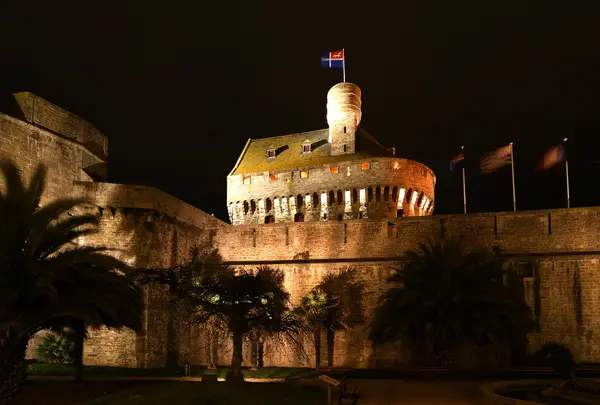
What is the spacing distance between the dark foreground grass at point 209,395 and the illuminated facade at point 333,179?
2305 cm

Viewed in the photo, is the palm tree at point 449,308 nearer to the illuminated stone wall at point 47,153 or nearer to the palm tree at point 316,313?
the palm tree at point 316,313

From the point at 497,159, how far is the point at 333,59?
1424 centimetres

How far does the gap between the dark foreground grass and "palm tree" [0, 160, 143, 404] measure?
1.68 meters

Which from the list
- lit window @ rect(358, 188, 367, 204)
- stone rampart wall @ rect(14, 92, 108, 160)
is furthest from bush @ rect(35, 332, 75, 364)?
lit window @ rect(358, 188, 367, 204)

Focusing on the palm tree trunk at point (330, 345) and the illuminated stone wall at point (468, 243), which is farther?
the palm tree trunk at point (330, 345)

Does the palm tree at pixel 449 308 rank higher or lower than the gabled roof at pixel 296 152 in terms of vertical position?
lower

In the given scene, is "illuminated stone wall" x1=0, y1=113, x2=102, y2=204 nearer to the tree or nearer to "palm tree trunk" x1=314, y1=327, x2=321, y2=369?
the tree

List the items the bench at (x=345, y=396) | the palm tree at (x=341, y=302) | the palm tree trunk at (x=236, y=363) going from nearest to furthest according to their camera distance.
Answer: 1. the bench at (x=345, y=396)
2. the palm tree trunk at (x=236, y=363)
3. the palm tree at (x=341, y=302)

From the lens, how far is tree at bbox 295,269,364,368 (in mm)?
25484

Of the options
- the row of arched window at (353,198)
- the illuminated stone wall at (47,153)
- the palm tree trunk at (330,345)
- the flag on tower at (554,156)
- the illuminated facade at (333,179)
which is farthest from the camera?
the illuminated facade at (333,179)

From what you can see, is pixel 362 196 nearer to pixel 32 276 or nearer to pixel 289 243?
pixel 289 243

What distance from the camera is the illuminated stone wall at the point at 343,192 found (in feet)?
123

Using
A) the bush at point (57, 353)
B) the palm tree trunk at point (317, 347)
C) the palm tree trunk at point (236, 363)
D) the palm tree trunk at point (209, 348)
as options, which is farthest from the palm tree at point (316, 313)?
the bush at point (57, 353)

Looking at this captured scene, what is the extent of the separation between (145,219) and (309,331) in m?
7.50
